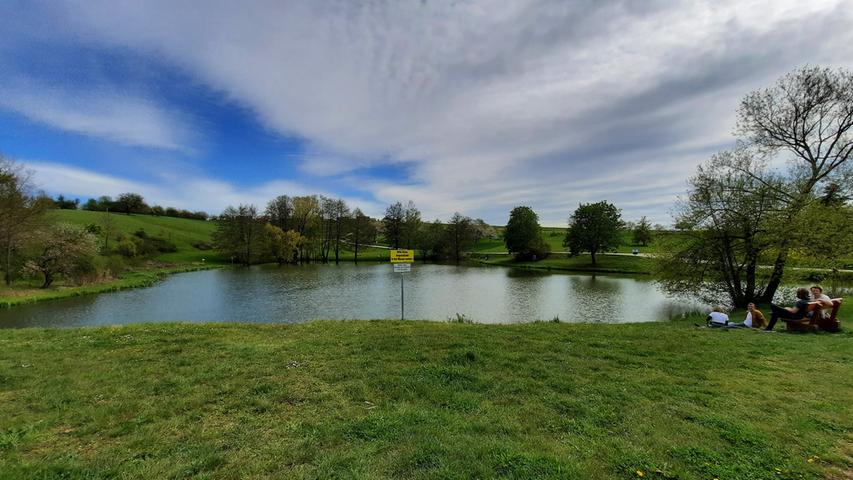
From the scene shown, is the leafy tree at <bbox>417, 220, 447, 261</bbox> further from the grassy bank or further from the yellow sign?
the yellow sign

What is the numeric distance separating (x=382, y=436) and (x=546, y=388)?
8.45ft

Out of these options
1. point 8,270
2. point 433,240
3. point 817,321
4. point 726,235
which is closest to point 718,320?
point 817,321

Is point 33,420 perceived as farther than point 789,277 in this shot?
No

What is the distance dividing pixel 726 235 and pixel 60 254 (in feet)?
137

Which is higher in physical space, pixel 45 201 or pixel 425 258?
pixel 45 201

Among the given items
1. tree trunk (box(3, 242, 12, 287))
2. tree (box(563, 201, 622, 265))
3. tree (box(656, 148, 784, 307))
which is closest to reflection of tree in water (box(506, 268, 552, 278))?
tree (box(563, 201, 622, 265))

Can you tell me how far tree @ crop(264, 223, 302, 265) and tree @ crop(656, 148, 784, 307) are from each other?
56363 mm

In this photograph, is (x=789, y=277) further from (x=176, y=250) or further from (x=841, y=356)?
(x=176, y=250)

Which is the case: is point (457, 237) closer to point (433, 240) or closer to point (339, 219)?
point (433, 240)

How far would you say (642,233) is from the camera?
7069cm

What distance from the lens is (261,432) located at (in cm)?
398

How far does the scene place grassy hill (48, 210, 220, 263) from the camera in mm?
59469

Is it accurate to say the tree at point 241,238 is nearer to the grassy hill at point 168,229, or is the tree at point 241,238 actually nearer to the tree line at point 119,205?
the grassy hill at point 168,229

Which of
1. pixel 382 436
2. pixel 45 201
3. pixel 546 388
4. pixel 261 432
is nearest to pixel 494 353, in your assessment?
pixel 546 388
